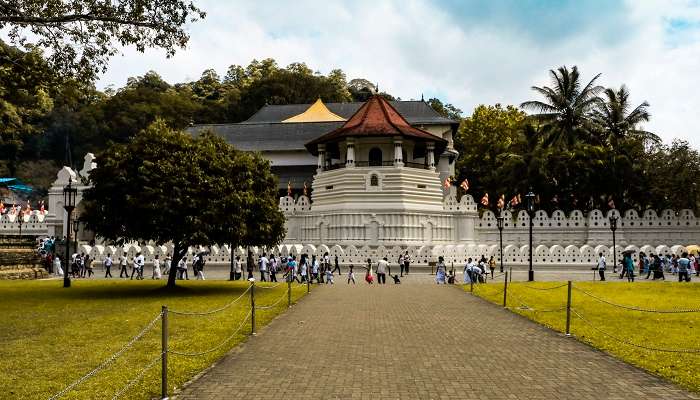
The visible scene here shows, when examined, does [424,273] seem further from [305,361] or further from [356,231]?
[305,361]

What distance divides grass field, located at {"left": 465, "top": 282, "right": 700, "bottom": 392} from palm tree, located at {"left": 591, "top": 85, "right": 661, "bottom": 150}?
996 inches

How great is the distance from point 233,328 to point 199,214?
29.5 ft

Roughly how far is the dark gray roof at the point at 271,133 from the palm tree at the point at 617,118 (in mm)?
24656

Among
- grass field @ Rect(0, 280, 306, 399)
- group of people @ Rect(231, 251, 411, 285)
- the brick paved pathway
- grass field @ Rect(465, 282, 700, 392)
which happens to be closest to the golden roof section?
group of people @ Rect(231, 251, 411, 285)

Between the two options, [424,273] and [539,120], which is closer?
[424,273]

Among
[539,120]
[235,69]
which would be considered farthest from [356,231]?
[235,69]

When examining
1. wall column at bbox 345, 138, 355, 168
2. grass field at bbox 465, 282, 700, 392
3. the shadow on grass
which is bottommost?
the shadow on grass

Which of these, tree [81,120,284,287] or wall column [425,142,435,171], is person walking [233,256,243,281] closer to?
tree [81,120,284,287]

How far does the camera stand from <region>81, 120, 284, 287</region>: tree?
21.2 meters

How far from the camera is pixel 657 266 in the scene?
29875 millimetres

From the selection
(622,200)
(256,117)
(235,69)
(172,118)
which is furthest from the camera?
(235,69)

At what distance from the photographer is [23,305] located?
17.9 m

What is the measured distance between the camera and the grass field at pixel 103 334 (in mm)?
8312

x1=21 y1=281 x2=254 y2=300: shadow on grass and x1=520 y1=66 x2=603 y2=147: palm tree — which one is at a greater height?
x1=520 y1=66 x2=603 y2=147: palm tree
